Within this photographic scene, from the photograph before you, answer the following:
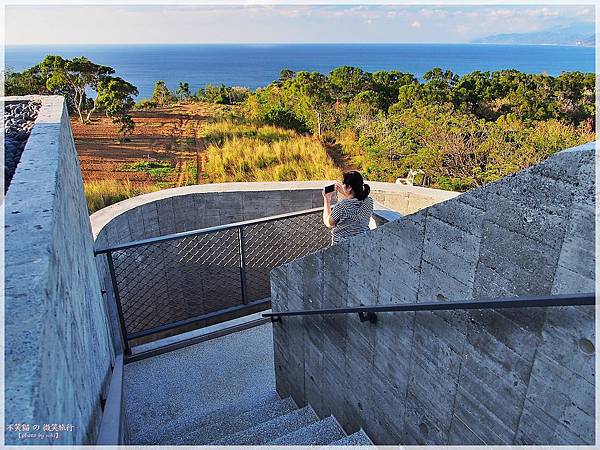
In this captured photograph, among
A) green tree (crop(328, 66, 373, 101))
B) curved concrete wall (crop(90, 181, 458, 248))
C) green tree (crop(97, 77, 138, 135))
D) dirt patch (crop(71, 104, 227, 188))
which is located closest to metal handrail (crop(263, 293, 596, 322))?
curved concrete wall (crop(90, 181, 458, 248))

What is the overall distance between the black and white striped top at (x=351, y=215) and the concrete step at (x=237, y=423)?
1600 mm

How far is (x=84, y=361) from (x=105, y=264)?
263cm

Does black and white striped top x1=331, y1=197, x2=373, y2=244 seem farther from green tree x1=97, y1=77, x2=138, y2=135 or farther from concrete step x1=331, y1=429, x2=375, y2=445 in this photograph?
green tree x1=97, y1=77, x2=138, y2=135

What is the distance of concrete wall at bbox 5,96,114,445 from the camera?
118cm

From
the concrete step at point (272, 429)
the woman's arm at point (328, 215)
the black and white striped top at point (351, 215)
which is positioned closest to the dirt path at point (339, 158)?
the woman's arm at point (328, 215)

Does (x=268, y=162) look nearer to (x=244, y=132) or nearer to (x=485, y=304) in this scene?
(x=244, y=132)

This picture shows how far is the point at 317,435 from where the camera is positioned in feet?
10.6

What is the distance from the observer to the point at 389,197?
19.8 ft

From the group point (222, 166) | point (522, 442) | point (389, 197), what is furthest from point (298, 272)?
point (222, 166)

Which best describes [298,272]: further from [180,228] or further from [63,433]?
[180,228]

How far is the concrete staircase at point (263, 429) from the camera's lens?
315cm

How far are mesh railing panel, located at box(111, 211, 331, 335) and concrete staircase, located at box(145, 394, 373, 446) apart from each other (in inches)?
99.2

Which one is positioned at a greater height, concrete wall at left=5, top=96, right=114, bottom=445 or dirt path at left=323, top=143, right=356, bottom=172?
concrete wall at left=5, top=96, right=114, bottom=445

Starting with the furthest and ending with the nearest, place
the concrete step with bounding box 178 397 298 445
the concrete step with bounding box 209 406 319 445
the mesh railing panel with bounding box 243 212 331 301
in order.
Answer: the mesh railing panel with bounding box 243 212 331 301
the concrete step with bounding box 178 397 298 445
the concrete step with bounding box 209 406 319 445
